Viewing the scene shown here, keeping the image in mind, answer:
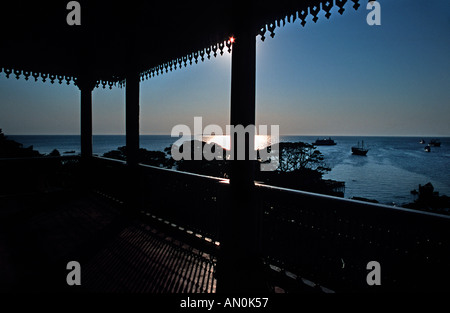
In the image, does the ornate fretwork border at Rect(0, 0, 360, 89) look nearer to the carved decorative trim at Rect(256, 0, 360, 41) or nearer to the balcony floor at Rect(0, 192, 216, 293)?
the carved decorative trim at Rect(256, 0, 360, 41)

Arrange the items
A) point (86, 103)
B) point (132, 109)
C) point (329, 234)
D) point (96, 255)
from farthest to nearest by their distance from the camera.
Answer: point (86, 103)
point (132, 109)
point (96, 255)
point (329, 234)

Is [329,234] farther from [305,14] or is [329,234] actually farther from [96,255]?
[96,255]

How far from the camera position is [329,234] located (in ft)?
8.84

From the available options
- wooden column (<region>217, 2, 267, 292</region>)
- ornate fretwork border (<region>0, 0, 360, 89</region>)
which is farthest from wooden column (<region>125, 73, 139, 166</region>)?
wooden column (<region>217, 2, 267, 292</region>)

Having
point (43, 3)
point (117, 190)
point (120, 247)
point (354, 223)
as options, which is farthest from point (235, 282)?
point (43, 3)

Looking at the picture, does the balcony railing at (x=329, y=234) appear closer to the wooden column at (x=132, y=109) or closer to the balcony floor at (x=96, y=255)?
the balcony floor at (x=96, y=255)

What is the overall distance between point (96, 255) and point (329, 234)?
3.53 metres

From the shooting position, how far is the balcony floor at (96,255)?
10.1ft

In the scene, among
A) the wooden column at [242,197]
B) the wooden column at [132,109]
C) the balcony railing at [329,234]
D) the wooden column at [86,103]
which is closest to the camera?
the balcony railing at [329,234]

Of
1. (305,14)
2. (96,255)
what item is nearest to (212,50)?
(305,14)

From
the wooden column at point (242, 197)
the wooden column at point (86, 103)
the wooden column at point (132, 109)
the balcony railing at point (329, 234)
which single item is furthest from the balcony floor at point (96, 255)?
the wooden column at point (86, 103)

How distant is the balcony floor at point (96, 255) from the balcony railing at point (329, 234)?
638mm

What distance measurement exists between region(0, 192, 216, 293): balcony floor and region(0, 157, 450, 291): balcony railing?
64 centimetres

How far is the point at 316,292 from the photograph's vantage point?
2.77 metres
